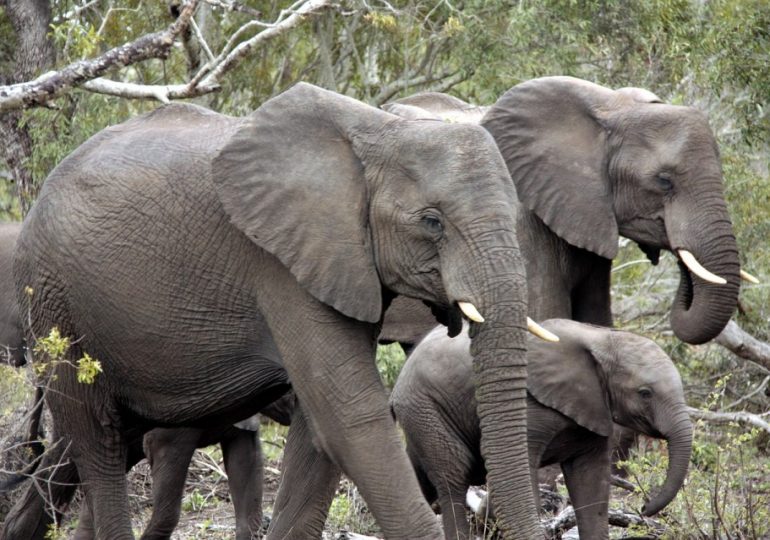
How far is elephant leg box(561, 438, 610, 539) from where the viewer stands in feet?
22.4

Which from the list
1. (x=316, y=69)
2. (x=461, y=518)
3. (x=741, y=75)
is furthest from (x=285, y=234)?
(x=316, y=69)

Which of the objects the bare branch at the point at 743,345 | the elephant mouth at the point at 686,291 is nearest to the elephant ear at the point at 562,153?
the elephant mouth at the point at 686,291

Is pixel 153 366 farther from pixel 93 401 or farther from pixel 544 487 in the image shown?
pixel 544 487

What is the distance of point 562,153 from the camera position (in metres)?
7.82

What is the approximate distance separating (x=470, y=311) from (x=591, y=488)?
2.10m

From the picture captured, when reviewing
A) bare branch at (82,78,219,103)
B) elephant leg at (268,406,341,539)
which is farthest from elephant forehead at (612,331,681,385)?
bare branch at (82,78,219,103)

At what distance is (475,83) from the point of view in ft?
41.3

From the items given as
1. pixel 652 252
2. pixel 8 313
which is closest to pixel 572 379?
pixel 652 252

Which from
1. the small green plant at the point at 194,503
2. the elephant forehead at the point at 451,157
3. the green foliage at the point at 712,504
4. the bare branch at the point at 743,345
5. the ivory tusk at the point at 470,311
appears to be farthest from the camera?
the bare branch at the point at 743,345

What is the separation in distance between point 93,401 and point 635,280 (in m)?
7.25

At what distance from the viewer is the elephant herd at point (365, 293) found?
5410 mm

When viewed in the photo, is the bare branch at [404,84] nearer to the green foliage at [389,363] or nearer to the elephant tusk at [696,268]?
the green foliage at [389,363]

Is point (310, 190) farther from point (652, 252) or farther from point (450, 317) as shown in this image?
point (652, 252)

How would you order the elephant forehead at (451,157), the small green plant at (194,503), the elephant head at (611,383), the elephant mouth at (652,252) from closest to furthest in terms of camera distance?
the elephant forehead at (451,157) → the elephant head at (611,383) → the elephant mouth at (652,252) → the small green plant at (194,503)
